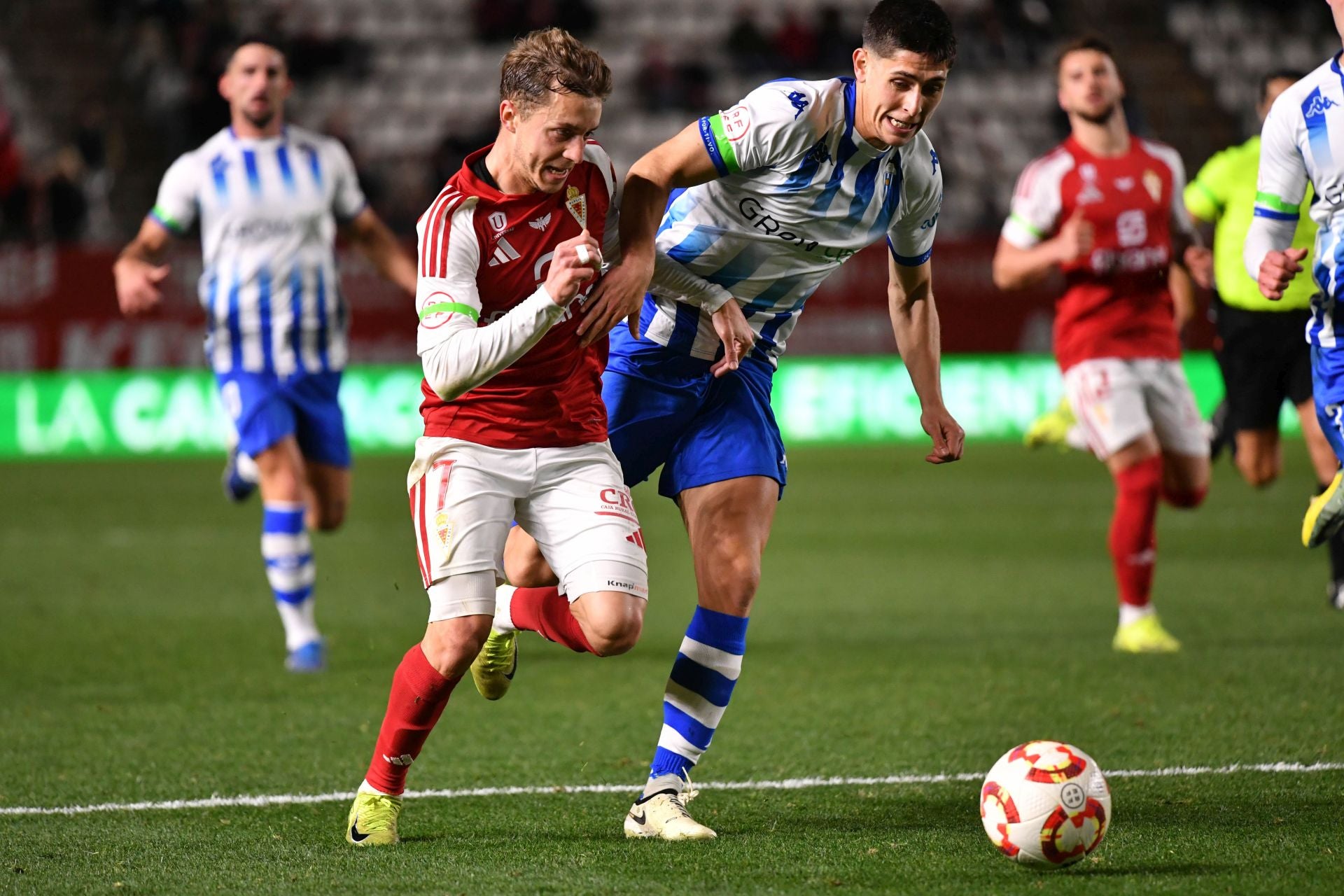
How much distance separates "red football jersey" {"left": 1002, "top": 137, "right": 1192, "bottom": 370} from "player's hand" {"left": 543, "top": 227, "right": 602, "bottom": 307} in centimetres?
378

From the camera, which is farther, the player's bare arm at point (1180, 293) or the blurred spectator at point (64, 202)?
the blurred spectator at point (64, 202)

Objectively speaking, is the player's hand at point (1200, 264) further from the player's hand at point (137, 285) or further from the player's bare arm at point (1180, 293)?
the player's hand at point (137, 285)

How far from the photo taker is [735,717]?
5.89 m

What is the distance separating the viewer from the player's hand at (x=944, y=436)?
4.59 metres

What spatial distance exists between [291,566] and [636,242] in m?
3.28

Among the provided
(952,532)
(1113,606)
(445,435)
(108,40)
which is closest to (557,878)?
(445,435)

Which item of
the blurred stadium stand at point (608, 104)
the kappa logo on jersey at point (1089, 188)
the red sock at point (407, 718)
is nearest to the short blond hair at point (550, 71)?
the red sock at point (407, 718)

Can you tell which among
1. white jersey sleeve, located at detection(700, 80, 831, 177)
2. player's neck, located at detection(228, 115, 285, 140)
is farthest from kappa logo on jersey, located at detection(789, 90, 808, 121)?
player's neck, located at detection(228, 115, 285, 140)

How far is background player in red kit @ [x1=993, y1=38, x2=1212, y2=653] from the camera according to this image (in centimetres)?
707

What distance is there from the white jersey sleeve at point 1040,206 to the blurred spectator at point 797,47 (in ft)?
42.7

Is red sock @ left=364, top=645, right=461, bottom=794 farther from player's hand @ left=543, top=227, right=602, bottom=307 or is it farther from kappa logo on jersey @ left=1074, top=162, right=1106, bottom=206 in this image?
kappa logo on jersey @ left=1074, top=162, right=1106, bottom=206

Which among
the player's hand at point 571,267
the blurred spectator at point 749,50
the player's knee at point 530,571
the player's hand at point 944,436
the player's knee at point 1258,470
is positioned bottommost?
the player's knee at point 1258,470

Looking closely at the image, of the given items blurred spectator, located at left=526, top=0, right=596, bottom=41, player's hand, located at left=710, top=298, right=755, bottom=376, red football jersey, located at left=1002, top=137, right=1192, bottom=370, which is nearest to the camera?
player's hand, located at left=710, top=298, right=755, bottom=376

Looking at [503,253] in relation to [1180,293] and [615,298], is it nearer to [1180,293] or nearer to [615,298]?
[615,298]
